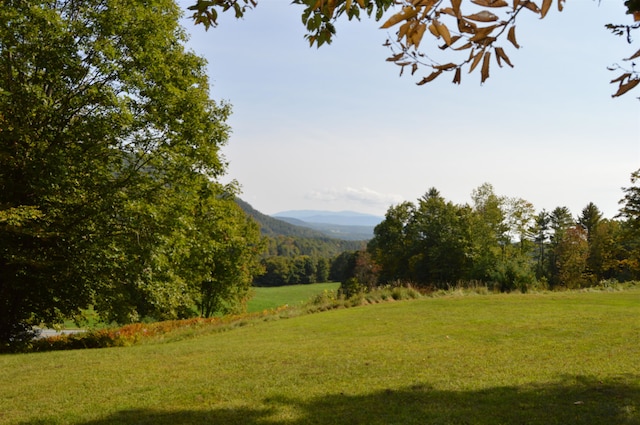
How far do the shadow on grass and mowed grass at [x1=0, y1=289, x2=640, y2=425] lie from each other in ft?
0.05

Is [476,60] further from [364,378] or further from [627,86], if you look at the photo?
[364,378]

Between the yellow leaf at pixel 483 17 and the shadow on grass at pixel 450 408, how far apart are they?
157 inches

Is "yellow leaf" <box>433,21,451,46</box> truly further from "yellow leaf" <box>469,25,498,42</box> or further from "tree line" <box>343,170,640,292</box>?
"tree line" <box>343,170,640,292</box>

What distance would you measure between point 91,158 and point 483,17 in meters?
11.4

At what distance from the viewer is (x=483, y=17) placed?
6.05 ft

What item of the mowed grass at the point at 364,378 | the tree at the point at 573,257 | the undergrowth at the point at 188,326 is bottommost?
the undergrowth at the point at 188,326

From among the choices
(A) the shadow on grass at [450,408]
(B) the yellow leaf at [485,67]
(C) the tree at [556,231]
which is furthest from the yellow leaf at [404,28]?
(C) the tree at [556,231]

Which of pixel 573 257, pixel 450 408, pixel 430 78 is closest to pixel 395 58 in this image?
pixel 430 78

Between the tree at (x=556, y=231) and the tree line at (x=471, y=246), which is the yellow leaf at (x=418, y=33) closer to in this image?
the tree line at (x=471, y=246)

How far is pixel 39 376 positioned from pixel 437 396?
7.36 m

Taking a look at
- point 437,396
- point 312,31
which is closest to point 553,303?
point 437,396

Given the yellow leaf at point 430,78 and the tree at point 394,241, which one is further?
the tree at point 394,241

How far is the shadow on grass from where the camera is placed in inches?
175

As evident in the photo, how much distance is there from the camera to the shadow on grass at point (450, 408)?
14.6 ft
